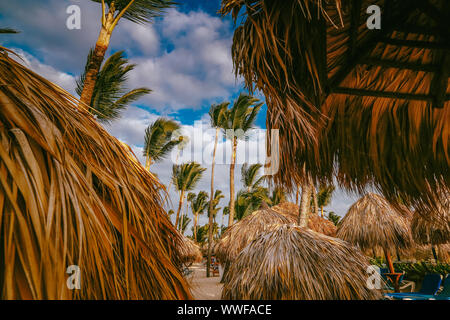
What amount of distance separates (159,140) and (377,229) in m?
12.2

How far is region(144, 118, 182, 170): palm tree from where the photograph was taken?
1479 centimetres

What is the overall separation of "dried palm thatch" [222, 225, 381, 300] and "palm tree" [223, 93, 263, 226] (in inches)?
534

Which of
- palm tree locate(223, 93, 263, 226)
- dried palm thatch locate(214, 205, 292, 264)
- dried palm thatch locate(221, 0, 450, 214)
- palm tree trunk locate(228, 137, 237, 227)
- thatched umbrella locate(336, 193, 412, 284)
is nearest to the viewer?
dried palm thatch locate(221, 0, 450, 214)

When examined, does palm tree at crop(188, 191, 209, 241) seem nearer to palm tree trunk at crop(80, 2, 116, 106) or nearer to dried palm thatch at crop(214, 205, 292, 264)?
dried palm thatch at crop(214, 205, 292, 264)

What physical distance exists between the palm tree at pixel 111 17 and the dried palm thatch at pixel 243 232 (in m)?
8.10

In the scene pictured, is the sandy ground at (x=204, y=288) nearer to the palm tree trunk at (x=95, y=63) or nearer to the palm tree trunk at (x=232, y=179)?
the palm tree trunk at (x=95, y=63)

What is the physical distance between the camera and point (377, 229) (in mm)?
9289

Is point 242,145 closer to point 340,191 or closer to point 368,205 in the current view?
point 368,205

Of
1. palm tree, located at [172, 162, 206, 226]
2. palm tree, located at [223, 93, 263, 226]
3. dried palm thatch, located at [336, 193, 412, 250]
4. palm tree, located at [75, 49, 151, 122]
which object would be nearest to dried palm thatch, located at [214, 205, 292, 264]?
dried palm thatch, located at [336, 193, 412, 250]

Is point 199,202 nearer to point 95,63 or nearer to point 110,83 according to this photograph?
point 110,83

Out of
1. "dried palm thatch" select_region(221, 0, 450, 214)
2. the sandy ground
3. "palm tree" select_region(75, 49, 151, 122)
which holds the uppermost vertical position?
"palm tree" select_region(75, 49, 151, 122)

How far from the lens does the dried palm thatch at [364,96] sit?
63.9 inches

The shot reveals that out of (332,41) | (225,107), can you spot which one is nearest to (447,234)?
(332,41)
